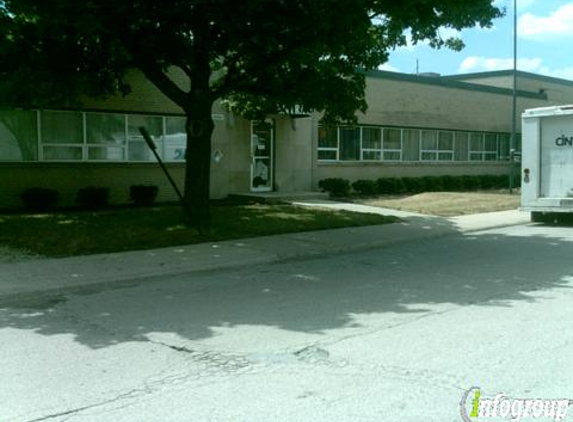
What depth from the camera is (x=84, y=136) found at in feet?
62.8

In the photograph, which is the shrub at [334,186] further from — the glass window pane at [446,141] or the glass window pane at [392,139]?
the glass window pane at [446,141]

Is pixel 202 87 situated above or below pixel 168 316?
above

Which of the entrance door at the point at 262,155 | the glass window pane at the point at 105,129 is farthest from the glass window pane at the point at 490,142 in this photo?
the glass window pane at the point at 105,129

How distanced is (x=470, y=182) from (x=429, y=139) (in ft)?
8.81

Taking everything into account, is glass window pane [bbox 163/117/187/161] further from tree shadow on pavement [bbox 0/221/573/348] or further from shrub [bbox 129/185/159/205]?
tree shadow on pavement [bbox 0/221/573/348]

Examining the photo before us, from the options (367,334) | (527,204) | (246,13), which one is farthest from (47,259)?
(527,204)

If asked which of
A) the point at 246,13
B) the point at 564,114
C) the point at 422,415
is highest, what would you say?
the point at 246,13

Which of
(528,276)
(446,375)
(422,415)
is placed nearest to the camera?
(422,415)

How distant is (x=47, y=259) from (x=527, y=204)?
38.9 ft

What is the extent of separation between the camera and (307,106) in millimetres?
15195

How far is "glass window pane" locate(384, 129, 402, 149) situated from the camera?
93.8 feet

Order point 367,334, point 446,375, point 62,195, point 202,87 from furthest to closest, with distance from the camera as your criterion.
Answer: point 62,195 < point 202,87 < point 367,334 < point 446,375

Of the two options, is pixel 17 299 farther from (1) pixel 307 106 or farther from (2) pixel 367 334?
(1) pixel 307 106

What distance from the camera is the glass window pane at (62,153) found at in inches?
733
